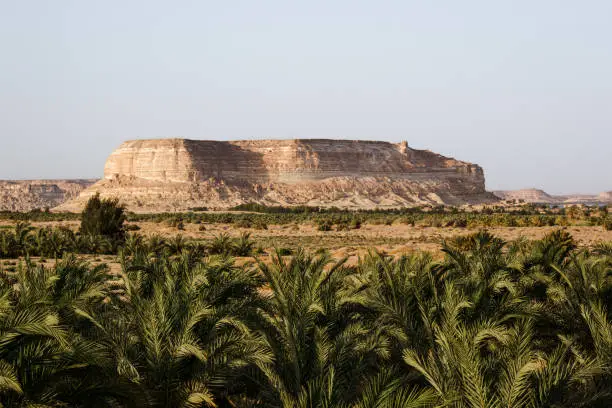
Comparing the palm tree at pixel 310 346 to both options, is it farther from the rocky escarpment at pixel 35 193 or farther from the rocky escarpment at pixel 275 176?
the rocky escarpment at pixel 35 193

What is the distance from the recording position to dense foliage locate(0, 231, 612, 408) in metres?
4.84

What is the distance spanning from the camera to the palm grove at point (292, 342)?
4.84 meters

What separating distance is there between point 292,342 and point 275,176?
323 feet

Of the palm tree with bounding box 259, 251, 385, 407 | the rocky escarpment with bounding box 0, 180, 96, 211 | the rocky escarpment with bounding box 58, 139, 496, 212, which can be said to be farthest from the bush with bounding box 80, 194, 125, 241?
the rocky escarpment with bounding box 0, 180, 96, 211

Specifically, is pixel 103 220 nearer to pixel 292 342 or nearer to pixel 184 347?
pixel 184 347

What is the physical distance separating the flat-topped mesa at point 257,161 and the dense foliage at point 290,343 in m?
92.3

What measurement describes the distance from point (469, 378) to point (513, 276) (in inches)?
252

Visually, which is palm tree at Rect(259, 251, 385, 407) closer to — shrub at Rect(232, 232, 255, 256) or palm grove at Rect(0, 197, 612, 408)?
palm grove at Rect(0, 197, 612, 408)

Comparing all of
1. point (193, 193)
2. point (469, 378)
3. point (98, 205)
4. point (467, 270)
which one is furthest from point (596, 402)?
point (193, 193)

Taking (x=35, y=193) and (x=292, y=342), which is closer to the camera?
(x=292, y=342)

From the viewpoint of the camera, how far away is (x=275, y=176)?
104 m

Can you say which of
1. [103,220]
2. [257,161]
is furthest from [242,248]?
[257,161]

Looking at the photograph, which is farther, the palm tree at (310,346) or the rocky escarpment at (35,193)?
the rocky escarpment at (35,193)

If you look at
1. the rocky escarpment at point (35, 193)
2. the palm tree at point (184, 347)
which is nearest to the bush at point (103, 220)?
the palm tree at point (184, 347)
